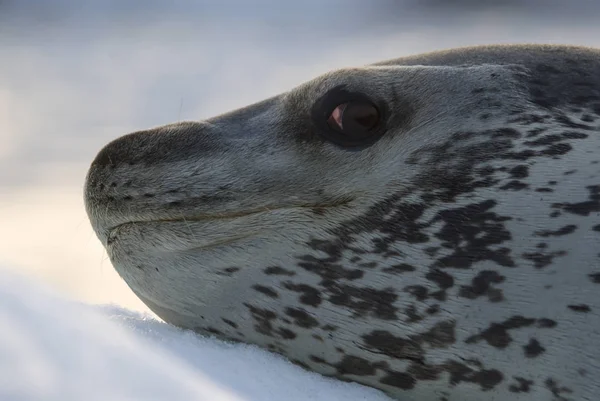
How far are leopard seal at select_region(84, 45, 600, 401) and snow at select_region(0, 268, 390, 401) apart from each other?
100 mm

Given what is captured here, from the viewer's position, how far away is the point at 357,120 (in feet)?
7.22

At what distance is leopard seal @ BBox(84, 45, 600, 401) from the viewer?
1.95 metres

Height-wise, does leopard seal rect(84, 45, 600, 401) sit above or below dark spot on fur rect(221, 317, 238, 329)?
above

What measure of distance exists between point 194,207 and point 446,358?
70 centimetres

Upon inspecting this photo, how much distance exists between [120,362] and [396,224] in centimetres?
85

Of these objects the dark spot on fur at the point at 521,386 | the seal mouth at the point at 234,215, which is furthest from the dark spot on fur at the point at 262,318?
the dark spot on fur at the point at 521,386

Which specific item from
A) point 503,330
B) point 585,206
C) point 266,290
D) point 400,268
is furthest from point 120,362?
point 585,206

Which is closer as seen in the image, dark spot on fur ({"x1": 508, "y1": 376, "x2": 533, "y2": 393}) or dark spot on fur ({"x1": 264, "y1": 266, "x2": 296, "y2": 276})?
dark spot on fur ({"x1": 508, "y1": 376, "x2": 533, "y2": 393})

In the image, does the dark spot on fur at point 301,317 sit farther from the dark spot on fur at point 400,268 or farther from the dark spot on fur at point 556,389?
the dark spot on fur at point 556,389

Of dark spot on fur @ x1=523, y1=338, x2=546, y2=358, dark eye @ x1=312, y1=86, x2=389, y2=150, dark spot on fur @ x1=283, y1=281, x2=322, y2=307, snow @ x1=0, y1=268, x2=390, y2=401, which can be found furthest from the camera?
dark eye @ x1=312, y1=86, x2=389, y2=150

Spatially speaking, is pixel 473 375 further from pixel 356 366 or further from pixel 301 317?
pixel 301 317

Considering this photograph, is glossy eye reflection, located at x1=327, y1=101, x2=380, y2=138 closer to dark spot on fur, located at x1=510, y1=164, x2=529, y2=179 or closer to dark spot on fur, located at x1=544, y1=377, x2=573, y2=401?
dark spot on fur, located at x1=510, y1=164, x2=529, y2=179

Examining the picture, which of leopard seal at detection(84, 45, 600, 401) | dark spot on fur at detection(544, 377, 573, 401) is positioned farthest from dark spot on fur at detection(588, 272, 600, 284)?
dark spot on fur at detection(544, 377, 573, 401)

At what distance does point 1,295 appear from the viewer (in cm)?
158
